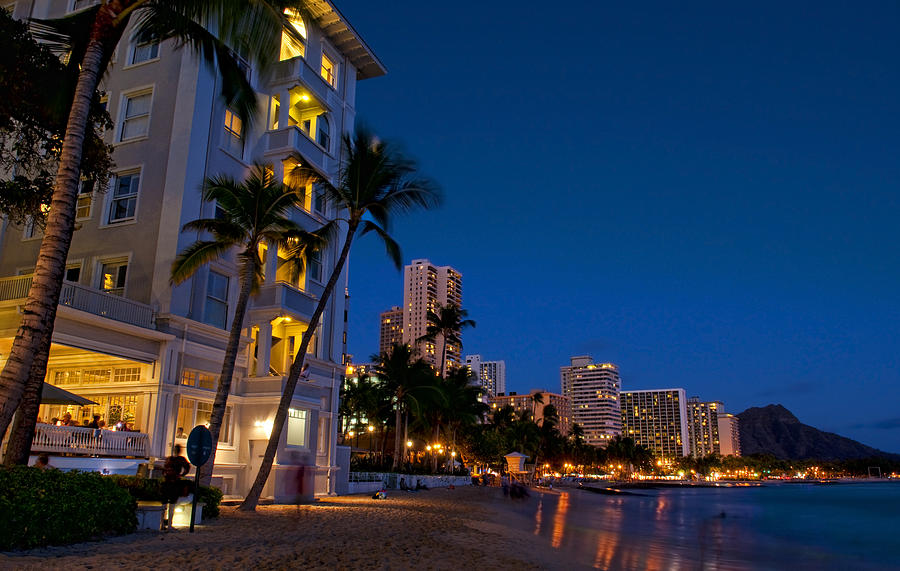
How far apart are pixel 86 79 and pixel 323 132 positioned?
18.4 m

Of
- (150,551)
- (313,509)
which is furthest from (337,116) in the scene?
(150,551)

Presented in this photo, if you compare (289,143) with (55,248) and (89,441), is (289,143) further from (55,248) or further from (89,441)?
(55,248)

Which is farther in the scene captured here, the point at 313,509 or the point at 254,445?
the point at 254,445

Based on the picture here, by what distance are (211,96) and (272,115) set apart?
357 centimetres

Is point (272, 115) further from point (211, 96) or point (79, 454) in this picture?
point (79, 454)

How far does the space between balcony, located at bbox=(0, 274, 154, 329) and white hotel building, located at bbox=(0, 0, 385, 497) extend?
0.13ft

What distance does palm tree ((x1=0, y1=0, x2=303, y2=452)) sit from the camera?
9.88 metres

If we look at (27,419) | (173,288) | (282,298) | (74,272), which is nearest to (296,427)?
(282,298)

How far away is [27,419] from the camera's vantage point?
11.0m

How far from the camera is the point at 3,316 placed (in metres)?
18.1

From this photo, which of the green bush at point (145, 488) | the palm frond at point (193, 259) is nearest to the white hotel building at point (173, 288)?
the palm frond at point (193, 259)

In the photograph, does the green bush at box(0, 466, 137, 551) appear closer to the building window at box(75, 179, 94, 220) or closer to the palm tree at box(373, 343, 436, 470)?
the building window at box(75, 179, 94, 220)

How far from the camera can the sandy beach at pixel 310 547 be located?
356 inches

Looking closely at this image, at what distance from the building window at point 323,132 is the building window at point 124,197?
837cm
